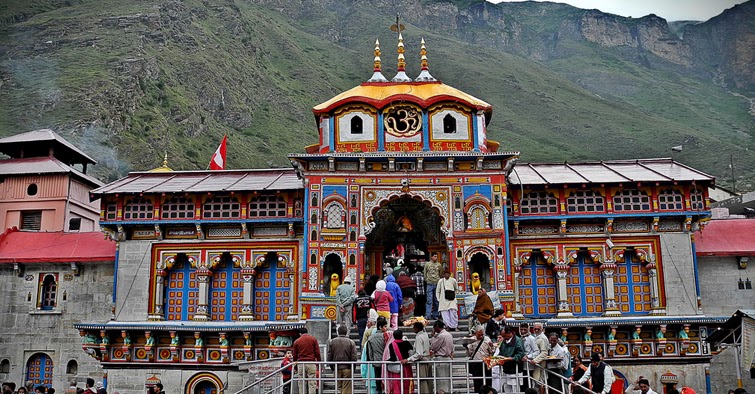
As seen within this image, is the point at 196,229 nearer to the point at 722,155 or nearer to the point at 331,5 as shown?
the point at 722,155

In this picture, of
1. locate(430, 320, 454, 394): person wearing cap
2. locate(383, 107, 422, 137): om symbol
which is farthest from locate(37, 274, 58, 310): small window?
locate(430, 320, 454, 394): person wearing cap

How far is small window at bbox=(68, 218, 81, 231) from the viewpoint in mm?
39500

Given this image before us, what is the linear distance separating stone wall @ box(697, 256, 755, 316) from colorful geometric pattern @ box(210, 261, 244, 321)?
55.5ft

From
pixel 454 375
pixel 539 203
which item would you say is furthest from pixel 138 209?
pixel 454 375

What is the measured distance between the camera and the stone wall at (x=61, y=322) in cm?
2925

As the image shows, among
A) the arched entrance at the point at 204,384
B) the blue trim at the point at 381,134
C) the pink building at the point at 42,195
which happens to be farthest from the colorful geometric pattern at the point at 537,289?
the pink building at the point at 42,195

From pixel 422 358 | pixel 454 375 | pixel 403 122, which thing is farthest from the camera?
pixel 403 122

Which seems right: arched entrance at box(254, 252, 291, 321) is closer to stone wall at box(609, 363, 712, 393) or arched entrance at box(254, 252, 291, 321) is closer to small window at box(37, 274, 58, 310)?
small window at box(37, 274, 58, 310)

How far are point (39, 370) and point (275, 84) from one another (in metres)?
72.0

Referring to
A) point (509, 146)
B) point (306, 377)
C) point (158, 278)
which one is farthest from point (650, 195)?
point (509, 146)

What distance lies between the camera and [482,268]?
86.7 ft

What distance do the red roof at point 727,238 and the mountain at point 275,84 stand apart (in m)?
44.3

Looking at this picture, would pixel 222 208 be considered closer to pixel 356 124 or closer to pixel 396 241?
pixel 356 124

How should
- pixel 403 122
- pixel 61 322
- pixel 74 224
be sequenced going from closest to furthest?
pixel 403 122 → pixel 61 322 → pixel 74 224
